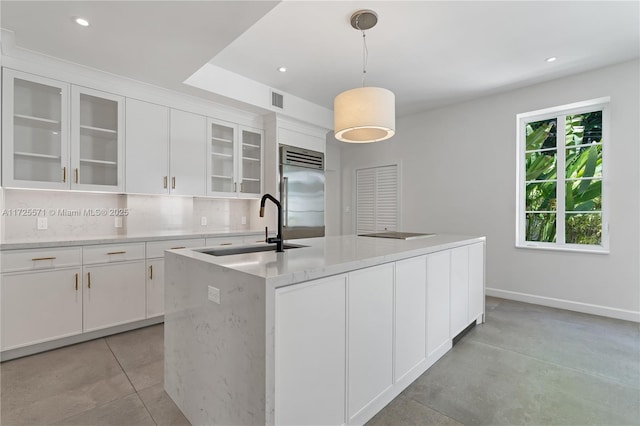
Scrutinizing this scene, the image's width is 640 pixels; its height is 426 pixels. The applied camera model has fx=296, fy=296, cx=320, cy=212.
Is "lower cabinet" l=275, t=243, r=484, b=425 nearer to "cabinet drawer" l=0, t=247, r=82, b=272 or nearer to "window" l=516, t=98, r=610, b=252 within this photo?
"cabinet drawer" l=0, t=247, r=82, b=272

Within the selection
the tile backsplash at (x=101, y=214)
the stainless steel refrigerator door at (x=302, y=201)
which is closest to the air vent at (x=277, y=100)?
the stainless steel refrigerator door at (x=302, y=201)

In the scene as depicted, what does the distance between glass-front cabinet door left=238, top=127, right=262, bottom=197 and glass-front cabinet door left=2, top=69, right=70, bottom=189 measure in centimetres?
187

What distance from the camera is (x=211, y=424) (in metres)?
1.45

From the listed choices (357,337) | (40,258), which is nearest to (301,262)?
(357,337)

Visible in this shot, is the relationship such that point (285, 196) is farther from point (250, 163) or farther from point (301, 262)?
point (301, 262)

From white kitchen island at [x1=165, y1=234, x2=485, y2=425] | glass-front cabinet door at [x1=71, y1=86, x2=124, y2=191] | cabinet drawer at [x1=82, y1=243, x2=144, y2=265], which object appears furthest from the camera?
glass-front cabinet door at [x1=71, y1=86, x2=124, y2=191]

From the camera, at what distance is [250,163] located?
14.0 feet

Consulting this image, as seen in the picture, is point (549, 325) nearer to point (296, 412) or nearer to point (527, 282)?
point (527, 282)

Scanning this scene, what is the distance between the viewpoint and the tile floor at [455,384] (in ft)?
5.58

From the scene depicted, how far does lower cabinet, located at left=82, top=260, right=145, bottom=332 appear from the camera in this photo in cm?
265

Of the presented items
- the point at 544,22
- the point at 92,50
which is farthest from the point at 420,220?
the point at 92,50

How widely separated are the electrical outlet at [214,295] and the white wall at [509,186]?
13.4 ft

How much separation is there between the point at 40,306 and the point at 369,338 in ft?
8.77

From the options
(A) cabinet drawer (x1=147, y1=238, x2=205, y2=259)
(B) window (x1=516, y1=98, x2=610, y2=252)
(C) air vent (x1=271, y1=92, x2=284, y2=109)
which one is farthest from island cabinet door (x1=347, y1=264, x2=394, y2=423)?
(B) window (x1=516, y1=98, x2=610, y2=252)
